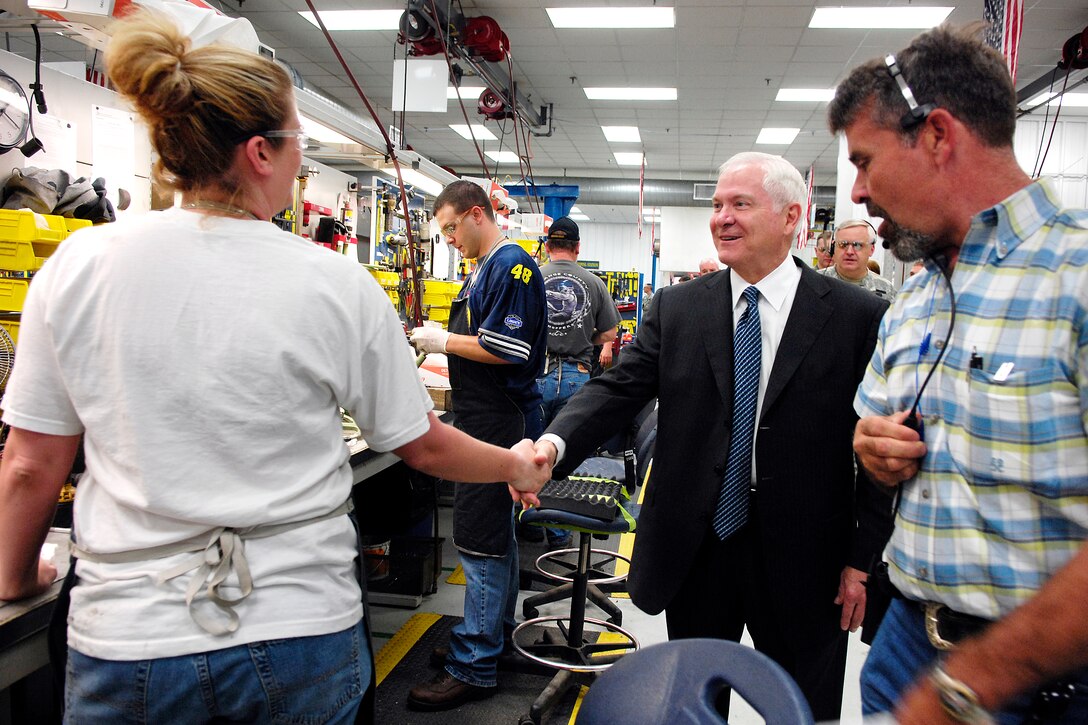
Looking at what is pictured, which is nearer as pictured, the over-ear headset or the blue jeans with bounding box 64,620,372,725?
the blue jeans with bounding box 64,620,372,725

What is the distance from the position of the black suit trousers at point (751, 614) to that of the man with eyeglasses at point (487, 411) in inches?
40.6

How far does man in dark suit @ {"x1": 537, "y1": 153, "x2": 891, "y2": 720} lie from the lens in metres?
1.60

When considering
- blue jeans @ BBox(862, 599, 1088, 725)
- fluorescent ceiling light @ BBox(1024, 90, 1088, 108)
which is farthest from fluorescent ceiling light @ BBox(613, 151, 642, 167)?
blue jeans @ BBox(862, 599, 1088, 725)

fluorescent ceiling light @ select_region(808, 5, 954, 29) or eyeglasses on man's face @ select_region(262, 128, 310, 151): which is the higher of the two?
fluorescent ceiling light @ select_region(808, 5, 954, 29)

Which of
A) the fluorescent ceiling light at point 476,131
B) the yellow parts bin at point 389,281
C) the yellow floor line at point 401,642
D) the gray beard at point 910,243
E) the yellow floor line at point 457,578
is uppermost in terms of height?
the fluorescent ceiling light at point 476,131

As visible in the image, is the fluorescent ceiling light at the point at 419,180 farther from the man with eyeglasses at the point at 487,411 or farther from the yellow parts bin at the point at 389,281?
the man with eyeglasses at the point at 487,411

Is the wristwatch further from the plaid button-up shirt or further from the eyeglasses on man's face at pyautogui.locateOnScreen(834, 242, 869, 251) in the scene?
the eyeglasses on man's face at pyautogui.locateOnScreen(834, 242, 869, 251)

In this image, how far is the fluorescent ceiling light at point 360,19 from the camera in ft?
24.5

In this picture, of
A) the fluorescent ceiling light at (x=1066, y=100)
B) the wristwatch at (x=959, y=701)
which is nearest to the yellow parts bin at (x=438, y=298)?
the wristwatch at (x=959, y=701)

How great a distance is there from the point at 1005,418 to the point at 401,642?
9.05 ft

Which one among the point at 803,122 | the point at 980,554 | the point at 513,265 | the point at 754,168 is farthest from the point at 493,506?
the point at 803,122

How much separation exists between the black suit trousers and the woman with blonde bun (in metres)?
0.92

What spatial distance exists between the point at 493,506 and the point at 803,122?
407 inches

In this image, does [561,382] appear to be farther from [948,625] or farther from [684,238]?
[684,238]
